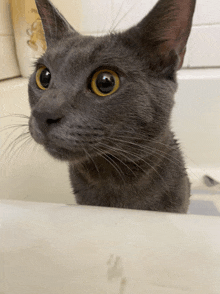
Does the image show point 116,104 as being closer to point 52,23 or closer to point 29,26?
point 52,23

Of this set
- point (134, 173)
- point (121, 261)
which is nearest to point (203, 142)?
point (134, 173)

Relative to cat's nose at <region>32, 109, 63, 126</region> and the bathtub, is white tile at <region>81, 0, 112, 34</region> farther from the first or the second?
the bathtub

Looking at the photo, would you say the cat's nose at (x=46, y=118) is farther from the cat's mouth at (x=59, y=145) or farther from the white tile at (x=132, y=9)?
A: the white tile at (x=132, y=9)

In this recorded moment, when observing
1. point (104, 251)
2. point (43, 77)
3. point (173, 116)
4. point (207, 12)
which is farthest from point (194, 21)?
point (104, 251)

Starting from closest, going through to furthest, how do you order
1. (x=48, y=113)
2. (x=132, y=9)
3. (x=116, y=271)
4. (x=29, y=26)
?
(x=116, y=271)
(x=48, y=113)
(x=29, y=26)
(x=132, y=9)

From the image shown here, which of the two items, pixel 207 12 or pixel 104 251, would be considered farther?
pixel 207 12

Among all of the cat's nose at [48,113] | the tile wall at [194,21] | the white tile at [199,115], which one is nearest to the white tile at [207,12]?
the tile wall at [194,21]

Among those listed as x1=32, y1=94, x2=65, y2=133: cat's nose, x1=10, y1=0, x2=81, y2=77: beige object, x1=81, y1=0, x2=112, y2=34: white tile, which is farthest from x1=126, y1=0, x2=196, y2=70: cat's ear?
x1=81, y1=0, x2=112, y2=34: white tile

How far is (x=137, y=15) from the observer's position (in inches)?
51.1

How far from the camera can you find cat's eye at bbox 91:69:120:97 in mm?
564

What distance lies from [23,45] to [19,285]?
1126mm

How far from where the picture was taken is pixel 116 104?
0.56 metres

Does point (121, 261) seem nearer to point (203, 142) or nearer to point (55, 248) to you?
point (55, 248)

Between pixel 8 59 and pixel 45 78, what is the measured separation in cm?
71
